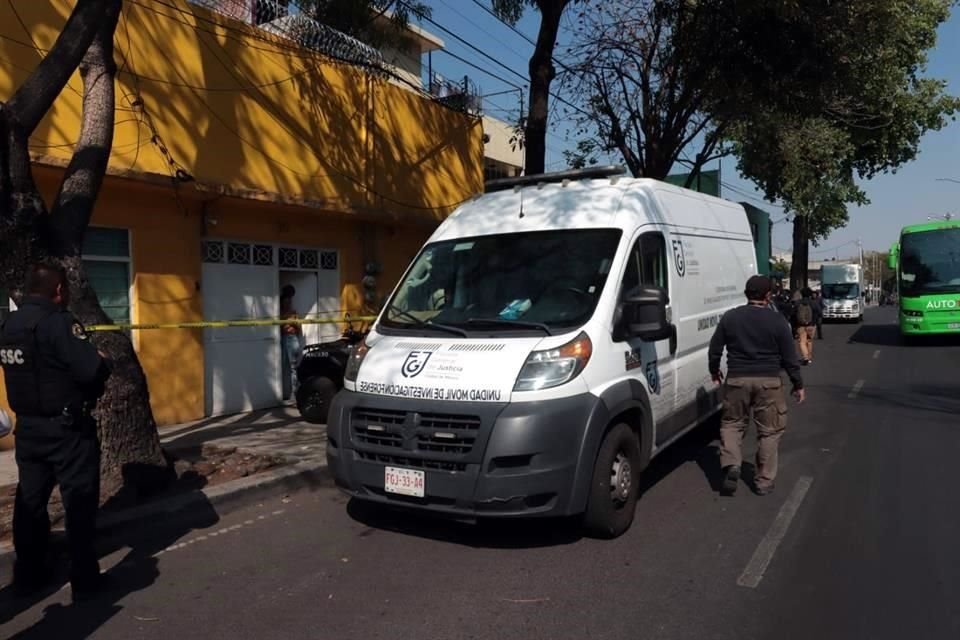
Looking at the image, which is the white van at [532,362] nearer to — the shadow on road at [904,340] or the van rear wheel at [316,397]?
the van rear wheel at [316,397]

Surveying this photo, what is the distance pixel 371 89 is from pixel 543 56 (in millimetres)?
3295

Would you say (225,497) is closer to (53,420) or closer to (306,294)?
(53,420)

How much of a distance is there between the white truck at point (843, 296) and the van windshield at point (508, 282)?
31.3 metres

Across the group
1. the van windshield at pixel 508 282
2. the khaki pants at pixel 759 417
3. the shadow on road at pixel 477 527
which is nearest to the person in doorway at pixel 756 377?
the khaki pants at pixel 759 417

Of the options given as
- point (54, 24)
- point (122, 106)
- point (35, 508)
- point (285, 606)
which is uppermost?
point (54, 24)

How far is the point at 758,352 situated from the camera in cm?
591

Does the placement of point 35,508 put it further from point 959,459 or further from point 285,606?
point 959,459

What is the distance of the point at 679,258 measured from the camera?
6.36m

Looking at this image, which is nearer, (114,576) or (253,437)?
(114,576)

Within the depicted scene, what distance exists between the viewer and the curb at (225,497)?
5.17 meters

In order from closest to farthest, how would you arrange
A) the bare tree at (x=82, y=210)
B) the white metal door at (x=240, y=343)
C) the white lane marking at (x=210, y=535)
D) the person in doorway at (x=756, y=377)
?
the white lane marking at (x=210, y=535) → the bare tree at (x=82, y=210) → the person in doorway at (x=756, y=377) → the white metal door at (x=240, y=343)

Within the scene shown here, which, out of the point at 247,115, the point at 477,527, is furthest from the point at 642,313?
the point at 247,115

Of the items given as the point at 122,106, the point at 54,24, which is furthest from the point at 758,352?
the point at 54,24

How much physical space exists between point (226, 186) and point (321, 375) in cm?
264
